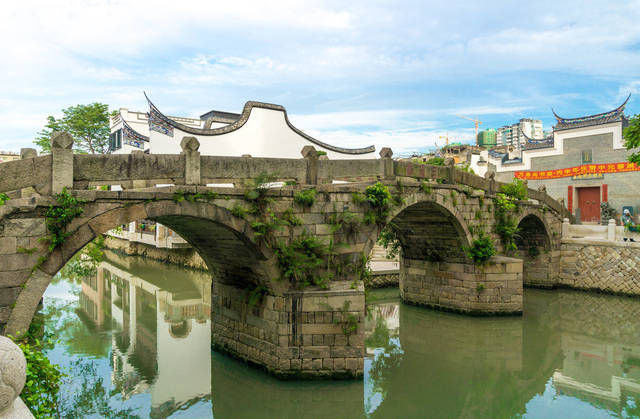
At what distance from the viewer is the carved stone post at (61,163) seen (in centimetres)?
648

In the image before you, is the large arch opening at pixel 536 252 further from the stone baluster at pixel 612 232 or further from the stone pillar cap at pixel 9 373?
the stone pillar cap at pixel 9 373

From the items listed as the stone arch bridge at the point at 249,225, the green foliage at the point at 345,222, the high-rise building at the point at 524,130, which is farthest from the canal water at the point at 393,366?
the high-rise building at the point at 524,130

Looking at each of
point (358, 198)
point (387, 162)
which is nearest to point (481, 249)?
point (387, 162)

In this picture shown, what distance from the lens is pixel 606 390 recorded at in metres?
9.68

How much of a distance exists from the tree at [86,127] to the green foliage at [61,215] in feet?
82.4

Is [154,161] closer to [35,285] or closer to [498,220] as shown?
[35,285]

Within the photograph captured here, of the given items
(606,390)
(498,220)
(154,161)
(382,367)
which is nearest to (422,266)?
(498,220)

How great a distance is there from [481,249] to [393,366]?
481 cm

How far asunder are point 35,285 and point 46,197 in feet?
3.84

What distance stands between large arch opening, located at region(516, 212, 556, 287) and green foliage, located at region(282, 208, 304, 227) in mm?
12203

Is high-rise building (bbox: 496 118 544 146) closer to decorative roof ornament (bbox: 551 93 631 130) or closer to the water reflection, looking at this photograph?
decorative roof ornament (bbox: 551 93 631 130)

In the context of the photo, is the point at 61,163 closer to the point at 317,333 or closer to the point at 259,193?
the point at 259,193

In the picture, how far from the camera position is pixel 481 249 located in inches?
534

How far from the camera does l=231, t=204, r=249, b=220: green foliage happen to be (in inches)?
322
